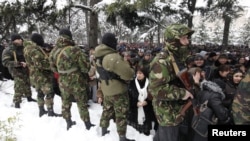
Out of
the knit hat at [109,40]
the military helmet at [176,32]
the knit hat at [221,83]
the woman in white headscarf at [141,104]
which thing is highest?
the military helmet at [176,32]

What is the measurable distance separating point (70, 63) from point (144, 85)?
4.45 feet

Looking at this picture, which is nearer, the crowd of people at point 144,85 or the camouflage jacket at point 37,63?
the crowd of people at point 144,85

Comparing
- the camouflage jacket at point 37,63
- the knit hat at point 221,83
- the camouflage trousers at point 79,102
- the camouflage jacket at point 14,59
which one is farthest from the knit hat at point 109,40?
the camouflage jacket at point 14,59

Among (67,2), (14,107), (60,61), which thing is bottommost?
(14,107)

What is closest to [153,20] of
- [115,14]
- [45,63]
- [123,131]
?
[115,14]

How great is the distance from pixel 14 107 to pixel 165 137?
14.5ft

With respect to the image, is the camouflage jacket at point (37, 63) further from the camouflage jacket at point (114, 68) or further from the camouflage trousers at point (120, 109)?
the camouflage trousers at point (120, 109)

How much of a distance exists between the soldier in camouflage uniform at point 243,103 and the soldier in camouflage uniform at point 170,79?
939 mm

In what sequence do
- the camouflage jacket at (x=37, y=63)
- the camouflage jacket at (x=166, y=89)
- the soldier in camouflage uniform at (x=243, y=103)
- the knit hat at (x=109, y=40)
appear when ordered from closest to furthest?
the soldier in camouflage uniform at (x=243, y=103) < the camouflage jacket at (x=166, y=89) < the knit hat at (x=109, y=40) < the camouflage jacket at (x=37, y=63)

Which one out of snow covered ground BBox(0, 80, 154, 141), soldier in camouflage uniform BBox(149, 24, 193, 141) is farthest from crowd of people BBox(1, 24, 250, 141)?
snow covered ground BBox(0, 80, 154, 141)

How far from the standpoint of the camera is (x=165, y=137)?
350 centimetres

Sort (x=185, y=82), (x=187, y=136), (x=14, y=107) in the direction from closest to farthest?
1. (x=185, y=82)
2. (x=187, y=136)
3. (x=14, y=107)

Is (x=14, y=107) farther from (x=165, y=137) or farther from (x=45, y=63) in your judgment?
(x=165, y=137)

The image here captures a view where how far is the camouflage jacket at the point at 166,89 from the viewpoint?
324cm
